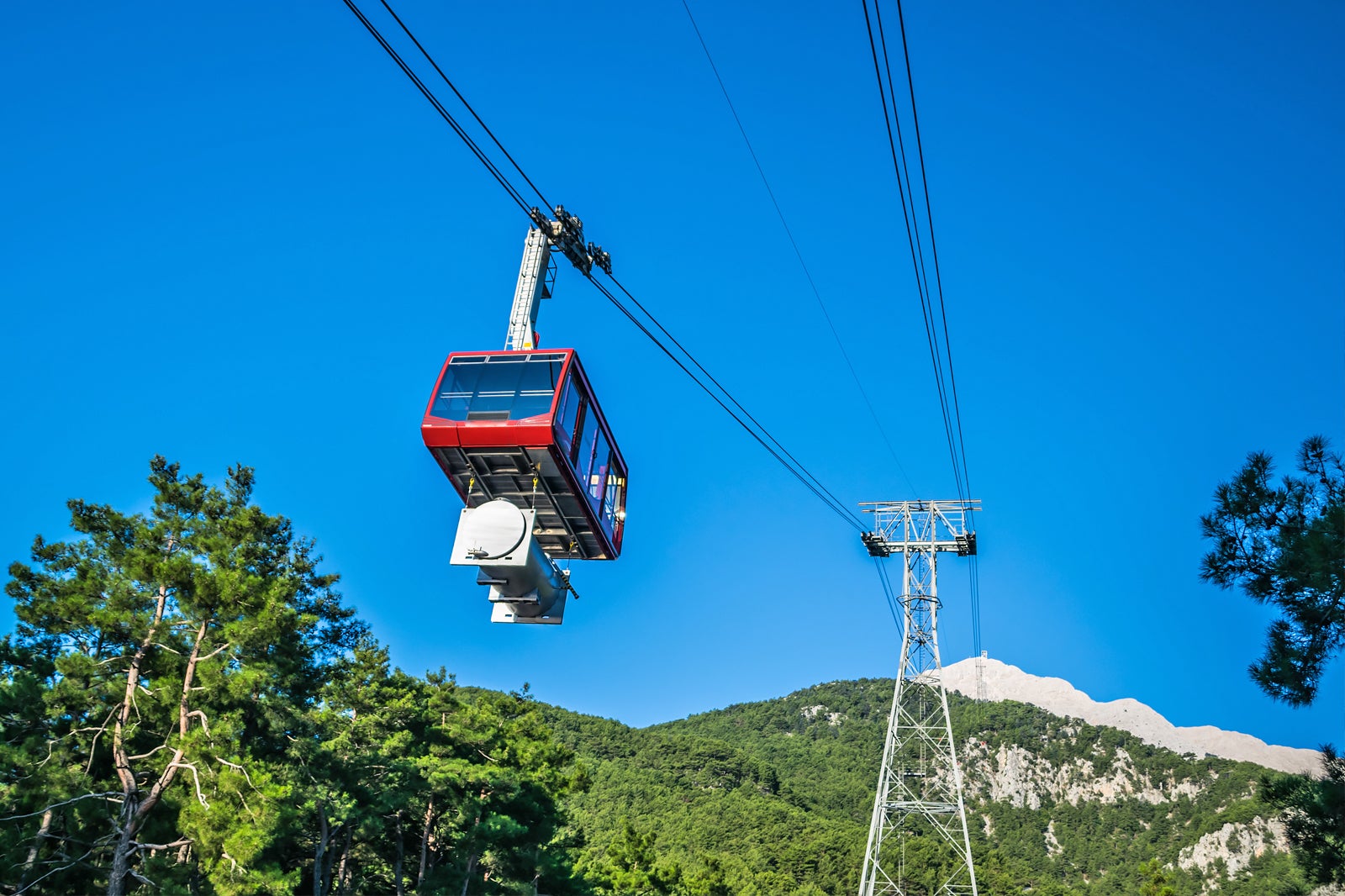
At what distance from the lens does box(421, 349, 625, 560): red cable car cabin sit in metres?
13.7

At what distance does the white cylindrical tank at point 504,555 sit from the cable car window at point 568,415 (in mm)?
1198

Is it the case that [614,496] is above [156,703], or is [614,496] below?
above

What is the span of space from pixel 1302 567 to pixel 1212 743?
196 metres

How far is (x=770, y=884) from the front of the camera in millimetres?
75562

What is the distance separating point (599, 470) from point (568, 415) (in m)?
2.12

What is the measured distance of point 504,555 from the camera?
13.7 m

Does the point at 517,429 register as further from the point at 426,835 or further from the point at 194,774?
the point at 426,835

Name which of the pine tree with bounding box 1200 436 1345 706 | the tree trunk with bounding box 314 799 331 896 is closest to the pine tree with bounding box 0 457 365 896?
the tree trunk with bounding box 314 799 331 896

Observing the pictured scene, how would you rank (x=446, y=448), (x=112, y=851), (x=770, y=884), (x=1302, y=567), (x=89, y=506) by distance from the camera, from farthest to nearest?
(x=770, y=884) < (x=89, y=506) < (x=112, y=851) < (x=446, y=448) < (x=1302, y=567)

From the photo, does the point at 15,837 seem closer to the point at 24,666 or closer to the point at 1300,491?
the point at 24,666

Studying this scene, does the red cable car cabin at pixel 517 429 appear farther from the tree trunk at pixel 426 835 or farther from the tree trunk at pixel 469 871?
the tree trunk at pixel 426 835

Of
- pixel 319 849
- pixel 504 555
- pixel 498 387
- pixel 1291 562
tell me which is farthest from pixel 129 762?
pixel 1291 562

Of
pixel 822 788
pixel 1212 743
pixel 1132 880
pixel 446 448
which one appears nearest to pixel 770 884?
pixel 822 788

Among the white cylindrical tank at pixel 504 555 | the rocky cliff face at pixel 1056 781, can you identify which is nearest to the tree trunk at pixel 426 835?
the white cylindrical tank at pixel 504 555
